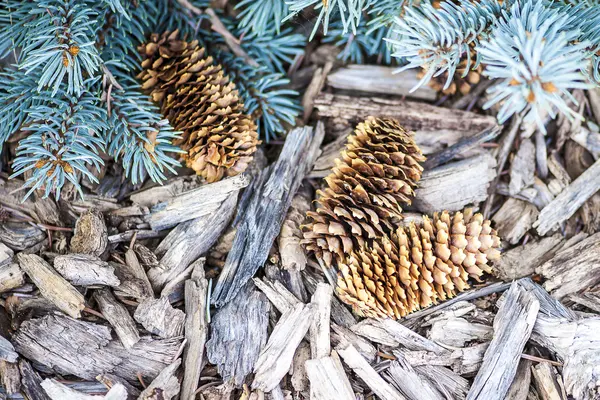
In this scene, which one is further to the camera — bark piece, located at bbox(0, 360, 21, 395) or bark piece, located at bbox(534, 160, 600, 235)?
bark piece, located at bbox(534, 160, 600, 235)

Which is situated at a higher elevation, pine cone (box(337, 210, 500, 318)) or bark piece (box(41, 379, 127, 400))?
pine cone (box(337, 210, 500, 318))

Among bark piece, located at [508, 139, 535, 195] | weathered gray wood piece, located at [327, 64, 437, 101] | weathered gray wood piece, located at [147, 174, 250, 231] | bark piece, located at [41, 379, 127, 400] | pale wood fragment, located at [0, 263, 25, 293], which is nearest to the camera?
bark piece, located at [41, 379, 127, 400]

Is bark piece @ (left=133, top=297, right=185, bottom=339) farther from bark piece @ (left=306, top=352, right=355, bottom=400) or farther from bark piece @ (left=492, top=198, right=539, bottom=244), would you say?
bark piece @ (left=492, top=198, right=539, bottom=244)

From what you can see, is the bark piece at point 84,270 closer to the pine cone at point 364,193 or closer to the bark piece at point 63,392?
the bark piece at point 63,392

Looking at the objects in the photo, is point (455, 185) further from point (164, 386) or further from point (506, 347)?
point (164, 386)

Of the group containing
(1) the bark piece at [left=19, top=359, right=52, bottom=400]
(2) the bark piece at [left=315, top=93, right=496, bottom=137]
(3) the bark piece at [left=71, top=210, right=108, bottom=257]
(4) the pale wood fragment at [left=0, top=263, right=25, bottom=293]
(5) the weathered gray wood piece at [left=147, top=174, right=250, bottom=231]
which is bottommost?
(1) the bark piece at [left=19, top=359, right=52, bottom=400]

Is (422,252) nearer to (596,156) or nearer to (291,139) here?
(291,139)

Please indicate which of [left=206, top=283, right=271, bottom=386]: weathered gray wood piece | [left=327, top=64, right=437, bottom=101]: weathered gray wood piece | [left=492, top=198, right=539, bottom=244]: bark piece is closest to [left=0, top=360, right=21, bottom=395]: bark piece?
[left=206, top=283, right=271, bottom=386]: weathered gray wood piece
